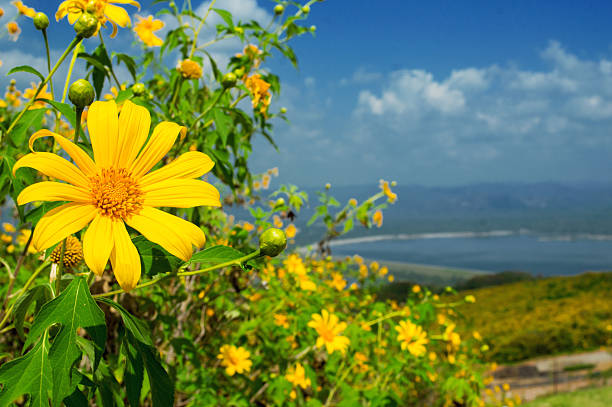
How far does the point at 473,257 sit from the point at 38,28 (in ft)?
360

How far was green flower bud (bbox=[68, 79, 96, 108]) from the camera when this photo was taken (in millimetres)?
676

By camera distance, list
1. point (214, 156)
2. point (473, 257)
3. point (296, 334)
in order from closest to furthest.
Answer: point (214, 156) < point (296, 334) < point (473, 257)

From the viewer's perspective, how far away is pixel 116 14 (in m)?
0.98

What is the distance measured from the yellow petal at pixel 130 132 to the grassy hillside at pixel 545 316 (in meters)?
6.52

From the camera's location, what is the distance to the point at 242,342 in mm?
2234

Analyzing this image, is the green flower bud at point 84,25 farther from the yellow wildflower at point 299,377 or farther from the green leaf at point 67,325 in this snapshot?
the yellow wildflower at point 299,377

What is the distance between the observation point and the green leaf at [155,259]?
67cm

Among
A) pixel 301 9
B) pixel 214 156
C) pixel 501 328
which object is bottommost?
pixel 501 328

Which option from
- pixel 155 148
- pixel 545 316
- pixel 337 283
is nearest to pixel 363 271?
pixel 337 283

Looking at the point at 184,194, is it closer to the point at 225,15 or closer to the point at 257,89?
the point at 257,89

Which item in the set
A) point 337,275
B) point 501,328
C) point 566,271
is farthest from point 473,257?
point 337,275

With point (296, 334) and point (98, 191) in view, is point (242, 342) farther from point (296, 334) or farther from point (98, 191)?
point (98, 191)

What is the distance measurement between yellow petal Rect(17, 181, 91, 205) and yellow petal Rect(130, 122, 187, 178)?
90 millimetres

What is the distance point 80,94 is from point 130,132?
0.30 feet
